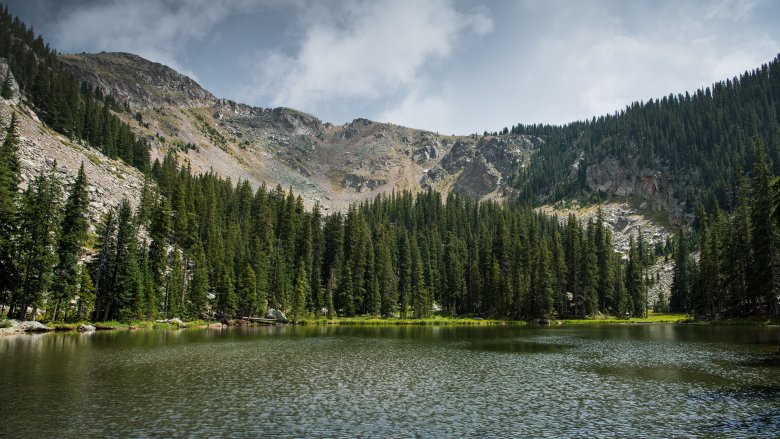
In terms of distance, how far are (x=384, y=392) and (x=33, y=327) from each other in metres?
56.6

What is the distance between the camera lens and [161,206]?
103 metres

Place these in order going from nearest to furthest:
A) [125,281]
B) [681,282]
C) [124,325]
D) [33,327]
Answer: [33,327] → [124,325] → [125,281] → [681,282]

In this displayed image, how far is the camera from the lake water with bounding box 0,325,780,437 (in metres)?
20.9

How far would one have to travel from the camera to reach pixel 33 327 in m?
62.0

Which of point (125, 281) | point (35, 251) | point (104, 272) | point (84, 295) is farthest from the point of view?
point (104, 272)

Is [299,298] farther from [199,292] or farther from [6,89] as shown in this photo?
[6,89]

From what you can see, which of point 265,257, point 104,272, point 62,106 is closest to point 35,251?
point 104,272

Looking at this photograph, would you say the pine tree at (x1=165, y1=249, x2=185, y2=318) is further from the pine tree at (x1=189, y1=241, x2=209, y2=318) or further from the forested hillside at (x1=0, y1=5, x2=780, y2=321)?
the pine tree at (x1=189, y1=241, x2=209, y2=318)

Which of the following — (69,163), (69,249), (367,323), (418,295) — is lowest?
(367,323)

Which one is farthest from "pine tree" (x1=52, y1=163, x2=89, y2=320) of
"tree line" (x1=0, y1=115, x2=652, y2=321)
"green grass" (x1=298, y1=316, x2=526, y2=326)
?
"green grass" (x1=298, y1=316, x2=526, y2=326)

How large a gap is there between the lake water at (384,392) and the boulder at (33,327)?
40.7 feet

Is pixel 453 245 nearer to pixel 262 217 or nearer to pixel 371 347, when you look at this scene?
pixel 262 217

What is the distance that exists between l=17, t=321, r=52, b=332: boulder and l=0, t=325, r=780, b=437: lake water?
1240 centimetres

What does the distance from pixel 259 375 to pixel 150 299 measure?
5800cm
